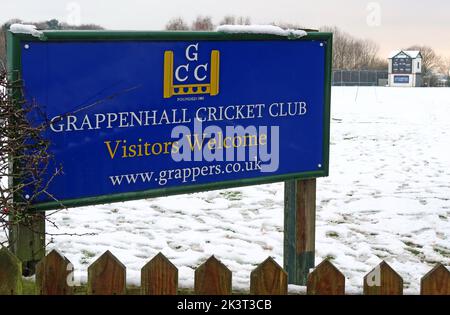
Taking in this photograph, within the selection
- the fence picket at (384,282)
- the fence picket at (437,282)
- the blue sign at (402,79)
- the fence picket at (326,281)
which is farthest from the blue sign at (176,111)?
the blue sign at (402,79)

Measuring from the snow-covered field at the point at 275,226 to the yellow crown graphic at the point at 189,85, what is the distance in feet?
3.55

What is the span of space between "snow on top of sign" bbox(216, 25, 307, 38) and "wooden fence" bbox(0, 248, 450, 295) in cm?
163

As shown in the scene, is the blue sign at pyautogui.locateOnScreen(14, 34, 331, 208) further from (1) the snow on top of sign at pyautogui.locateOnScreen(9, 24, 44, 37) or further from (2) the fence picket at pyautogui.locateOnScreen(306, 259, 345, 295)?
(2) the fence picket at pyautogui.locateOnScreen(306, 259, 345, 295)

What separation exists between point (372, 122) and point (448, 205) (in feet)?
33.6

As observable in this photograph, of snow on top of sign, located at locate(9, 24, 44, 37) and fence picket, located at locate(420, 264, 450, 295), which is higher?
snow on top of sign, located at locate(9, 24, 44, 37)

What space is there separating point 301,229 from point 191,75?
1.36 meters

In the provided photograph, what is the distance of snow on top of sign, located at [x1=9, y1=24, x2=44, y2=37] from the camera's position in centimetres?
320

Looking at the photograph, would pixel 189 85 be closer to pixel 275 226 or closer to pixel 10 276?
pixel 10 276

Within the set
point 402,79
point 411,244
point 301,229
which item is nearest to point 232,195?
point 411,244

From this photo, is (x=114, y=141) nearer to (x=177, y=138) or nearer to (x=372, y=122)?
(x=177, y=138)

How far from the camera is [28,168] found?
3.21 meters

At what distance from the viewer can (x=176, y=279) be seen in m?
2.79

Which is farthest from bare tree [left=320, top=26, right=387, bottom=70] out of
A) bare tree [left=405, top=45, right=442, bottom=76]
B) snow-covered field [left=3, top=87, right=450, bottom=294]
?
snow-covered field [left=3, top=87, right=450, bottom=294]

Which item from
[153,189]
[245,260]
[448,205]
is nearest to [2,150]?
[153,189]
